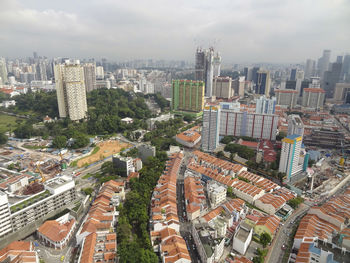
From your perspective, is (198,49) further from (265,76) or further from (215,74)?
(265,76)

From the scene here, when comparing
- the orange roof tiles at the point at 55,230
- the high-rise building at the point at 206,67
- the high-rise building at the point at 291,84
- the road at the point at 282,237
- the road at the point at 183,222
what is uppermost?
the high-rise building at the point at 206,67

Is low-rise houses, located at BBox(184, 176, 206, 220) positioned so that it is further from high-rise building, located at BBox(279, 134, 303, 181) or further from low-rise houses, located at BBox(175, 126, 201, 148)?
low-rise houses, located at BBox(175, 126, 201, 148)

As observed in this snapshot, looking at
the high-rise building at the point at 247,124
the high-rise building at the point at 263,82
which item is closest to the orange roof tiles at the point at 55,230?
the high-rise building at the point at 247,124

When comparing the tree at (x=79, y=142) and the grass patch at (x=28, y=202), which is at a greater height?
the grass patch at (x=28, y=202)

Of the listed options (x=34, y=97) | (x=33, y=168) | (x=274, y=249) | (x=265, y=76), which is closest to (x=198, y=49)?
(x=265, y=76)

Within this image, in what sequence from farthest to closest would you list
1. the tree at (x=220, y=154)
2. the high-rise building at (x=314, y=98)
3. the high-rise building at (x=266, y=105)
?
the high-rise building at (x=314, y=98) → the high-rise building at (x=266, y=105) → the tree at (x=220, y=154)

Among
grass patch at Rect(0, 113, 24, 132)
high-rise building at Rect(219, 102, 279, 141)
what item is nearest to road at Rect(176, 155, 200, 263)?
high-rise building at Rect(219, 102, 279, 141)

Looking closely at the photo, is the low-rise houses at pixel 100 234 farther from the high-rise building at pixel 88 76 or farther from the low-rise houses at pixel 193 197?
the high-rise building at pixel 88 76
